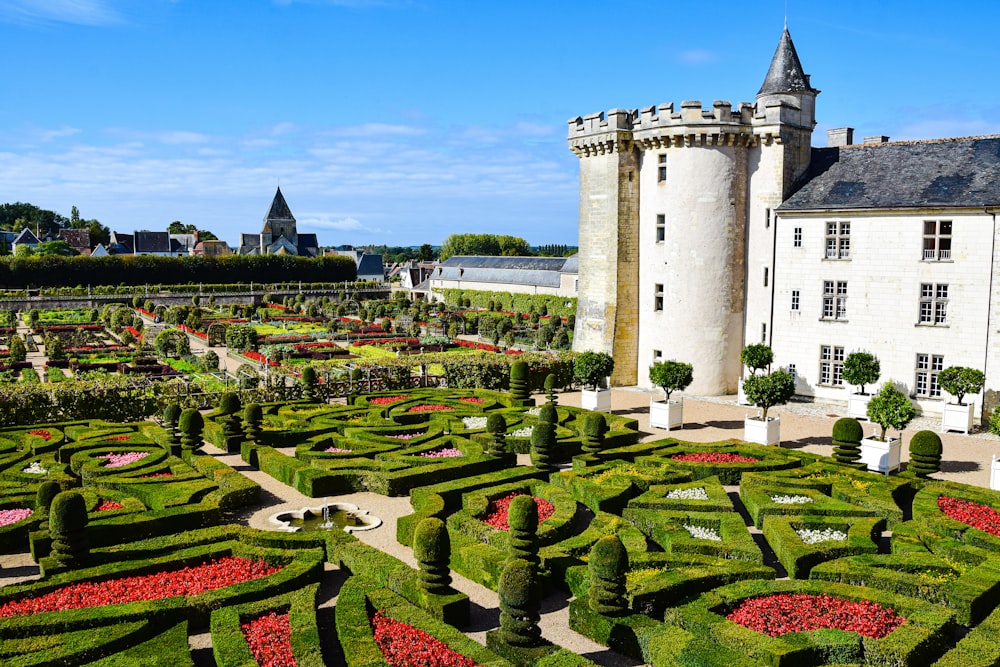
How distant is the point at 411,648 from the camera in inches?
399

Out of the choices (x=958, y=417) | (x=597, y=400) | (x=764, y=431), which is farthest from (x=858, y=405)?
(x=597, y=400)

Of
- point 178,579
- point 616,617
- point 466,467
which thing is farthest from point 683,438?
point 178,579

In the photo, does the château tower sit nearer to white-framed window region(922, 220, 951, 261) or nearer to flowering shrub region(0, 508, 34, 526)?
white-framed window region(922, 220, 951, 261)

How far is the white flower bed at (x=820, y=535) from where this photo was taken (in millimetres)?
13898

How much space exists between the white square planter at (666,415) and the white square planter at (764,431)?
2.38 m

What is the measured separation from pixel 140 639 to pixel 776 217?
25.1m

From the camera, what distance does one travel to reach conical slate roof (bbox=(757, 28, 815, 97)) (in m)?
29.6

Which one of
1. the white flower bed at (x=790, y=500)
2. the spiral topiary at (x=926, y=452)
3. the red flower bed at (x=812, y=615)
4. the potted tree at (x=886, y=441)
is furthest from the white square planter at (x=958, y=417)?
the red flower bed at (x=812, y=615)

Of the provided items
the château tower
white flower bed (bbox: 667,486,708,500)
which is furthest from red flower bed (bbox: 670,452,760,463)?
the château tower

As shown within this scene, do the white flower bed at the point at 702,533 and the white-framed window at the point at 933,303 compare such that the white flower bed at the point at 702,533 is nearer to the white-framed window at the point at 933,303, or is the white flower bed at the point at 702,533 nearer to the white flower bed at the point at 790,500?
the white flower bed at the point at 790,500

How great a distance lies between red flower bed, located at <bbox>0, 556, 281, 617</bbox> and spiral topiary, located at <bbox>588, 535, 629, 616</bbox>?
16.8 feet

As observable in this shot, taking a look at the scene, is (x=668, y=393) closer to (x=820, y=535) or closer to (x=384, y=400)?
(x=384, y=400)

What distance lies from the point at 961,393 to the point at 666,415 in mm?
8849

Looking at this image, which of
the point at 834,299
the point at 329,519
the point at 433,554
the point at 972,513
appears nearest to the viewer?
the point at 433,554
